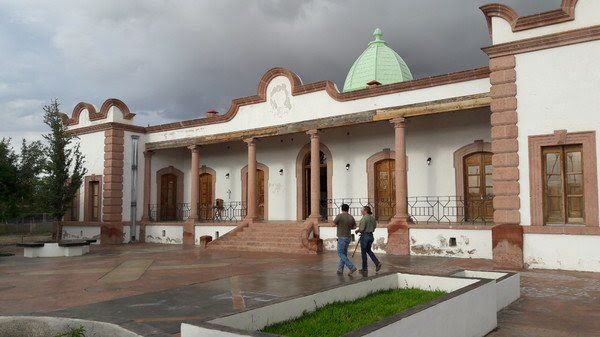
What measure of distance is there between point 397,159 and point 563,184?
448cm

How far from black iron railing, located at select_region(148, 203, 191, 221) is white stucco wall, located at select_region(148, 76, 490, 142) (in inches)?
129

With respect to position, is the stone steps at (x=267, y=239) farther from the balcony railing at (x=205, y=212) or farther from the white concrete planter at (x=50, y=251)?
the white concrete planter at (x=50, y=251)

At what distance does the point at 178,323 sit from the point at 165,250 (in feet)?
34.8

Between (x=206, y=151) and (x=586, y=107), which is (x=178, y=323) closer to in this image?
(x=586, y=107)

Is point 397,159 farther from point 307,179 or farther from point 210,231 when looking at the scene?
point 210,231

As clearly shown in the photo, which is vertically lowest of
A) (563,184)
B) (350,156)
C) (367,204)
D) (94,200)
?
(367,204)

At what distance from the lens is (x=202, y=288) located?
8.34m

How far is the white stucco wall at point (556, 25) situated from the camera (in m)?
10.2

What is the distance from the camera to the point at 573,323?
5.90 metres

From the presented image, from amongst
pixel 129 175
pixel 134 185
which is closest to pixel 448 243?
pixel 134 185

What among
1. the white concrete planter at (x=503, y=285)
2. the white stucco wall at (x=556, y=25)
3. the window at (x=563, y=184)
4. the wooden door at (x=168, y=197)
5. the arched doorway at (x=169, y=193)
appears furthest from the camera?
the wooden door at (x=168, y=197)

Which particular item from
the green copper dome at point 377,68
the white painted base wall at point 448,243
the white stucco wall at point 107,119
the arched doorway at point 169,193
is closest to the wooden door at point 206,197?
the arched doorway at point 169,193

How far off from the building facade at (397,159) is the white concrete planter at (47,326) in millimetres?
8667

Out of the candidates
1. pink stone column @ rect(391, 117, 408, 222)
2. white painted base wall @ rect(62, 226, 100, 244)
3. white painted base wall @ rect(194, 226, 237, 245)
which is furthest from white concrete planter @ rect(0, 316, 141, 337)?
white painted base wall @ rect(62, 226, 100, 244)
